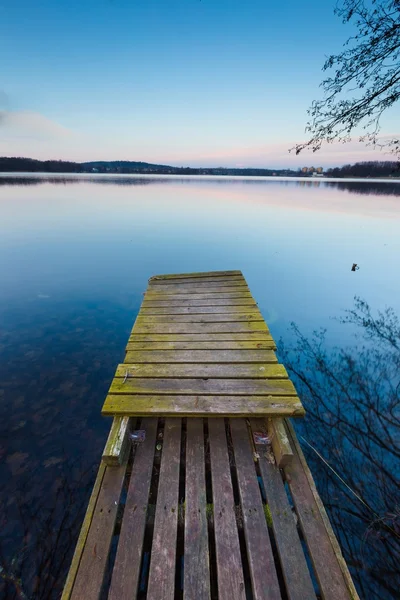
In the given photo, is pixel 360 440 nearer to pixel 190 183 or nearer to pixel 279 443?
pixel 279 443

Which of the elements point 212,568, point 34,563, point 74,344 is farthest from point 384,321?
point 34,563

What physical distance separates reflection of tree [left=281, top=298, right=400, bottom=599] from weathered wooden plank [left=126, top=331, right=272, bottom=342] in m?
1.52

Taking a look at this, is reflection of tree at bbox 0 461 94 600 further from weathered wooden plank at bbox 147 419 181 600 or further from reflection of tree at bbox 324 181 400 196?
reflection of tree at bbox 324 181 400 196

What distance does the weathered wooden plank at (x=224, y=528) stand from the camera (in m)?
1.94

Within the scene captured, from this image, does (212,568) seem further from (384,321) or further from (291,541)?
(384,321)

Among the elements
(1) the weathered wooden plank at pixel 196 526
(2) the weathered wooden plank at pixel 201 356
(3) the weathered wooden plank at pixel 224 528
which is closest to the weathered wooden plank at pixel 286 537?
(3) the weathered wooden plank at pixel 224 528

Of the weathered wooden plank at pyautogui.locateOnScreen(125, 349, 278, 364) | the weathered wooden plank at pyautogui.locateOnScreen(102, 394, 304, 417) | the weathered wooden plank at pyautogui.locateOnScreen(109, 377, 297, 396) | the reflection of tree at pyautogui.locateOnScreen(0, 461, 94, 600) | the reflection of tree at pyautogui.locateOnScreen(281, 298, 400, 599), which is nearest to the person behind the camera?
the reflection of tree at pyautogui.locateOnScreen(0, 461, 94, 600)

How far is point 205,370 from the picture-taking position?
3.77 metres

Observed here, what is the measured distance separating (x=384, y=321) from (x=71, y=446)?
28.2 ft

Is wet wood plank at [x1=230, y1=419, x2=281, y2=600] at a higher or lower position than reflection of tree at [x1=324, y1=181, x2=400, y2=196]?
lower

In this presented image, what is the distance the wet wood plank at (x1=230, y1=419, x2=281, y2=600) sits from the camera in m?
1.95

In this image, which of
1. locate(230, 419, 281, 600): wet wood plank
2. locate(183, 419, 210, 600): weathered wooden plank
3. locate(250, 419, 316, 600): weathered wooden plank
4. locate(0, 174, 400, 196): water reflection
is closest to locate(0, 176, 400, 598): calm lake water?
locate(183, 419, 210, 600): weathered wooden plank

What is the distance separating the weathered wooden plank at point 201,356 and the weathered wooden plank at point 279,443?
1.08m

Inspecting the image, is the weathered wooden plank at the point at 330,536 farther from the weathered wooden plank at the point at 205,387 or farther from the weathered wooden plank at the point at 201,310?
the weathered wooden plank at the point at 201,310
